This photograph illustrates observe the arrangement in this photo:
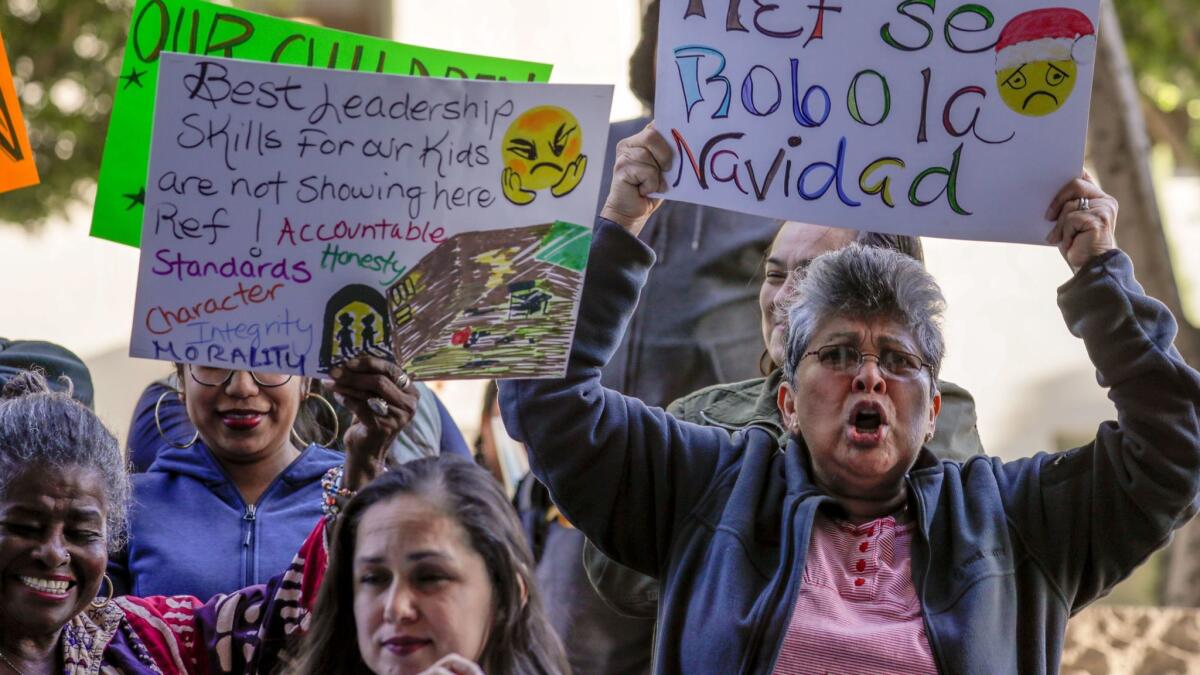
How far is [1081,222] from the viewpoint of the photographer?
123 inches

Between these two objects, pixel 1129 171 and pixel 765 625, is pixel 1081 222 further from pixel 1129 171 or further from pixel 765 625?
pixel 1129 171

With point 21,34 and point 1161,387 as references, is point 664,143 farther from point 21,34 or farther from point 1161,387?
point 21,34

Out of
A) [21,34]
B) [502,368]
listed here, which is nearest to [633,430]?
[502,368]

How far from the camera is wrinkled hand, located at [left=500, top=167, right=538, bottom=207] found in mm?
3145

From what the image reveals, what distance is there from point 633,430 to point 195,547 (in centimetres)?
94

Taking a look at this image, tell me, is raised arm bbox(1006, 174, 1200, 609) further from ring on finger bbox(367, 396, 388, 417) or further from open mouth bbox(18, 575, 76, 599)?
open mouth bbox(18, 575, 76, 599)

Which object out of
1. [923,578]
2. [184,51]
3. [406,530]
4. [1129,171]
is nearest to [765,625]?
[923,578]

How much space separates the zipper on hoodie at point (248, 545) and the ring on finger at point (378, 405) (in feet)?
1.81

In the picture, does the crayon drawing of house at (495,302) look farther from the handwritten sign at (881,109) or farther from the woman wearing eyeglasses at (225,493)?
the woman wearing eyeglasses at (225,493)

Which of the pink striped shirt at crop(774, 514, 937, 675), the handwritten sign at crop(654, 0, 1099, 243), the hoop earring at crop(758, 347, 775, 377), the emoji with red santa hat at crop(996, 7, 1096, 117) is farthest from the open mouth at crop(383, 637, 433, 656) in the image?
the emoji with red santa hat at crop(996, 7, 1096, 117)

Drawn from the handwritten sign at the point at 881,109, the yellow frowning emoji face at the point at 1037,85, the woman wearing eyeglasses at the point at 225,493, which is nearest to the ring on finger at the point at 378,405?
the woman wearing eyeglasses at the point at 225,493

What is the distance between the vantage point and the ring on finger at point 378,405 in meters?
3.15

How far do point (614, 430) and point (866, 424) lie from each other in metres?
0.45

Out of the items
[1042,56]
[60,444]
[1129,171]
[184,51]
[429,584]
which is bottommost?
[429,584]
